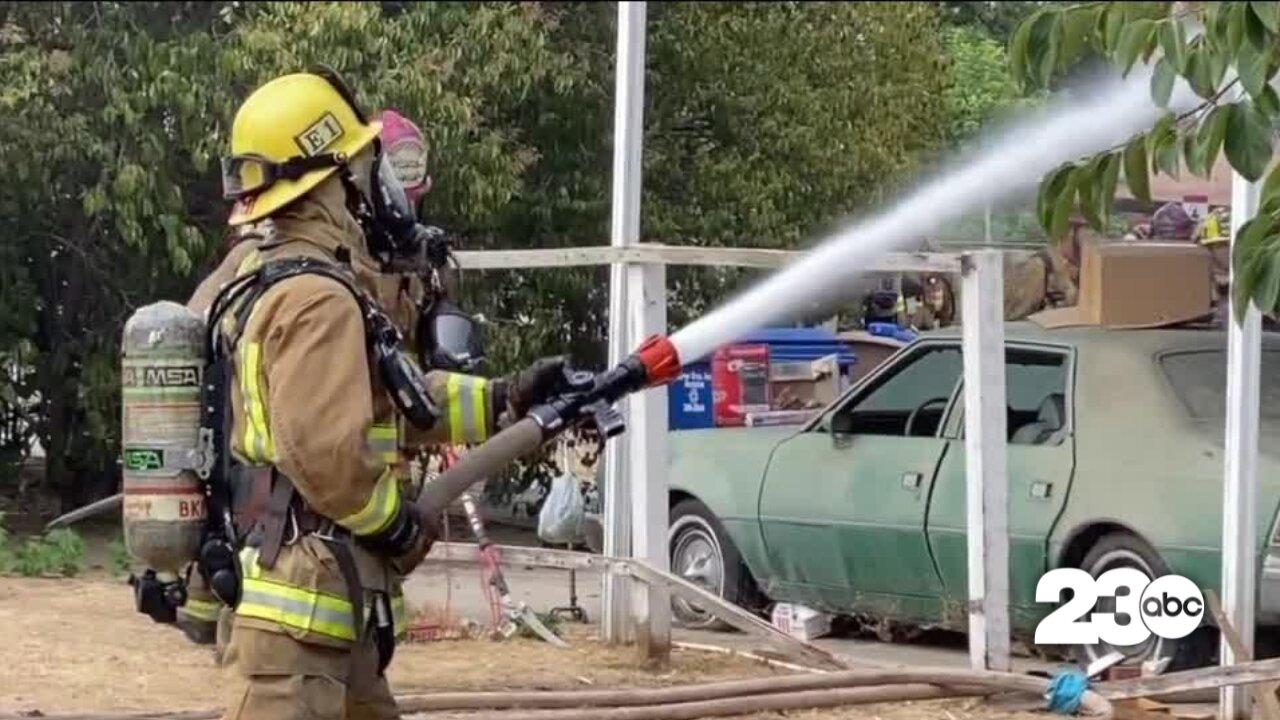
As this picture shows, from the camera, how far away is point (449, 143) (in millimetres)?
12078

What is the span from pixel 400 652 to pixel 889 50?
7.02 m

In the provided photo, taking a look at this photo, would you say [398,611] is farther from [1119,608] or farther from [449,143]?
[449,143]

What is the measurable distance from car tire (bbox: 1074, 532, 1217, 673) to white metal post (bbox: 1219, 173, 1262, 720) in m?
0.74

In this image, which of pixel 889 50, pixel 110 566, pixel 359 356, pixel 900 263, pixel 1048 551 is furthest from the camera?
pixel 889 50

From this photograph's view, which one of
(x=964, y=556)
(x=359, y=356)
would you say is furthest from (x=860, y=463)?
(x=359, y=356)

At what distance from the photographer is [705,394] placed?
37.7 ft

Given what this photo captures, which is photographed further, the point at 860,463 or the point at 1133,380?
the point at 860,463

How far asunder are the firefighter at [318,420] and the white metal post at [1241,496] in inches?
115

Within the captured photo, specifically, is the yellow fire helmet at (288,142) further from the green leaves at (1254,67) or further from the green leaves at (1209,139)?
the green leaves at (1254,67)

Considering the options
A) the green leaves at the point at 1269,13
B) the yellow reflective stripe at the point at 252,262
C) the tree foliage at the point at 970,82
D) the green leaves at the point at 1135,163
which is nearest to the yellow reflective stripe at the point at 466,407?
the yellow reflective stripe at the point at 252,262

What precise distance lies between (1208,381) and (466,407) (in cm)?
431

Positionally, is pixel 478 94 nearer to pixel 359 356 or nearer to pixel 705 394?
pixel 705 394

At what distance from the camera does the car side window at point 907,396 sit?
912 centimetres

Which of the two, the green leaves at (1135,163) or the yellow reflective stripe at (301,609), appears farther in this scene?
the yellow reflective stripe at (301,609)
